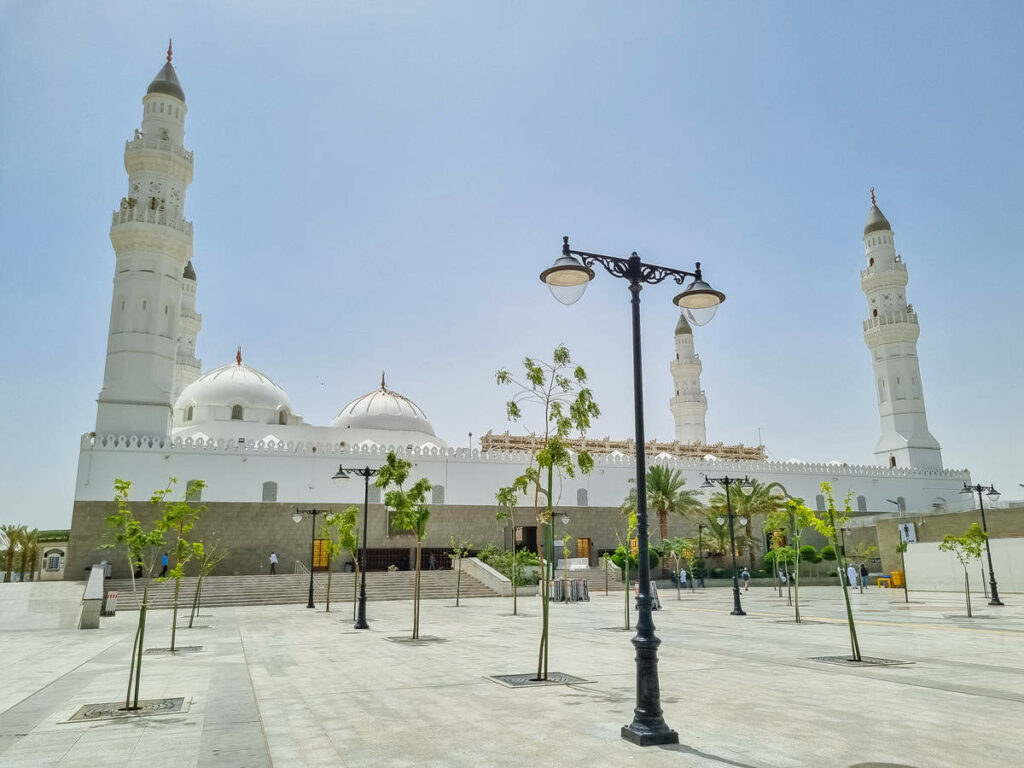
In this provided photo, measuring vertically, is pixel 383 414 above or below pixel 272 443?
above

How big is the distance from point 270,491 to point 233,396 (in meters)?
9.04

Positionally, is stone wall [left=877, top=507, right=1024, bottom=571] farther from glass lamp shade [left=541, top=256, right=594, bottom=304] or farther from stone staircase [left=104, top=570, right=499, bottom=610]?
glass lamp shade [left=541, top=256, right=594, bottom=304]

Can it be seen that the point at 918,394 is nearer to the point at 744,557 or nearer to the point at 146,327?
the point at 744,557

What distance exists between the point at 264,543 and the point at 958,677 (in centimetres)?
3171

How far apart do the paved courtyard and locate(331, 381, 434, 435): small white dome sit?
29388 millimetres

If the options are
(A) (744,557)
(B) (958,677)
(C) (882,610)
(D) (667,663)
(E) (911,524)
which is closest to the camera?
(B) (958,677)

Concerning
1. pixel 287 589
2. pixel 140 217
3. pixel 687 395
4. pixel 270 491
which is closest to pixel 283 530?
pixel 270 491

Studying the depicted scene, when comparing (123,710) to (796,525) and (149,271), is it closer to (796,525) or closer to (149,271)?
(796,525)

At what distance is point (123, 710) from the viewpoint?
24.5ft

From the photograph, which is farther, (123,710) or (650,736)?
(123,710)

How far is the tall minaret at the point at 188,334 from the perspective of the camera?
4784 centimetres

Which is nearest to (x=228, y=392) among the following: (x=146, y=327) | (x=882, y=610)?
(x=146, y=327)

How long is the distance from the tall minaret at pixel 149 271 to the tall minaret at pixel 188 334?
40.0ft

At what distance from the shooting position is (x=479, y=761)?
5344 millimetres
